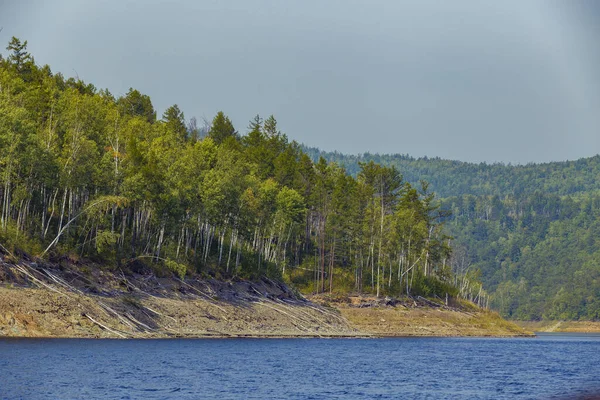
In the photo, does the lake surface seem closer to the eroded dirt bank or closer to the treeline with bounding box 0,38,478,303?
the eroded dirt bank

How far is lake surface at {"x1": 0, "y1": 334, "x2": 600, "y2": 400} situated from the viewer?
1713 inches

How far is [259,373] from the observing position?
5478 centimetres

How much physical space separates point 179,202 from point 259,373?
40.5 metres

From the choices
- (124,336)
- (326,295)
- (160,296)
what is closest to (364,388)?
(124,336)

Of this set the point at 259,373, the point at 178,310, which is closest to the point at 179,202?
the point at 178,310

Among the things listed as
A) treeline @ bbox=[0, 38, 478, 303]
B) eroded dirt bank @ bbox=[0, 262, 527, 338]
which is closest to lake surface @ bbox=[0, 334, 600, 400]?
eroded dirt bank @ bbox=[0, 262, 527, 338]

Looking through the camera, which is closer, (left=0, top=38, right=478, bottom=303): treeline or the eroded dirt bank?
the eroded dirt bank

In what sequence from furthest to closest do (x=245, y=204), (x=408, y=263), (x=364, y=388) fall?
(x=408, y=263) → (x=245, y=204) → (x=364, y=388)

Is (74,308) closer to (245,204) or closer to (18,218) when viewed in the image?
(18,218)

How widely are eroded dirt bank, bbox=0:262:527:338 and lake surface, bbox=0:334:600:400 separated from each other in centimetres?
181

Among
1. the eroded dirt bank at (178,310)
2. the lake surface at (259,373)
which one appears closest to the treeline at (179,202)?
the eroded dirt bank at (178,310)

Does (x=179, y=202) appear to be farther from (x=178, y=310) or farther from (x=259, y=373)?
(x=259, y=373)

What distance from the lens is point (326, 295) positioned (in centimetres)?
12012

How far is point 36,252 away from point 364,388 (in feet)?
117
